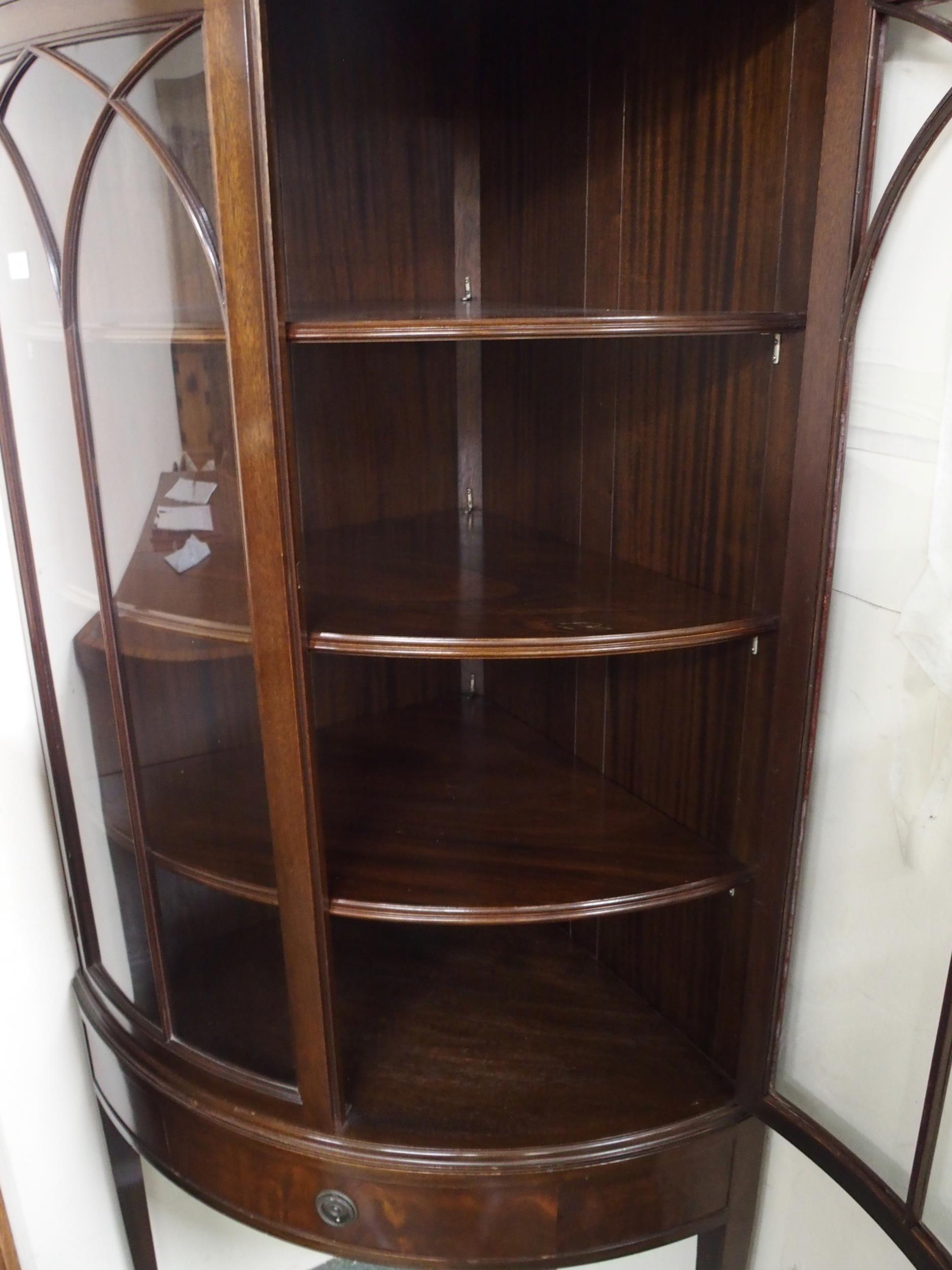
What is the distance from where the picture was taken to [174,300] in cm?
93

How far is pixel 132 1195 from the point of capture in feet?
4.94

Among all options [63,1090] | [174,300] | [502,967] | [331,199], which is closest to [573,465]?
[331,199]

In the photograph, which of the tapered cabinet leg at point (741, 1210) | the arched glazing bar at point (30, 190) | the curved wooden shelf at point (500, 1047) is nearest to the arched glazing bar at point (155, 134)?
the arched glazing bar at point (30, 190)

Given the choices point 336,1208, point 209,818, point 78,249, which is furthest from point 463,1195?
point 78,249

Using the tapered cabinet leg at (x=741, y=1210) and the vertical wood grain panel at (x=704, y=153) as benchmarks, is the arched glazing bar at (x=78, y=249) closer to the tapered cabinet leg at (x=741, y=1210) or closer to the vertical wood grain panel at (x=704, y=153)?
the vertical wood grain panel at (x=704, y=153)

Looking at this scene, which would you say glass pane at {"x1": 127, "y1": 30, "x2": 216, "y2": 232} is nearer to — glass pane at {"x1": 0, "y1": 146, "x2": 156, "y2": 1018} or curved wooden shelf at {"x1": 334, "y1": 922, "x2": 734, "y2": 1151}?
glass pane at {"x1": 0, "y1": 146, "x2": 156, "y2": 1018}

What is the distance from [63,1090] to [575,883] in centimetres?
83

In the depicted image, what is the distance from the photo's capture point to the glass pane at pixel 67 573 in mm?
1034

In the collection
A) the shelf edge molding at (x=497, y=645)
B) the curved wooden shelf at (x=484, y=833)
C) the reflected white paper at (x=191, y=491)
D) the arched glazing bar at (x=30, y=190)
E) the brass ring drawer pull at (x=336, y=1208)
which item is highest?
the arched glazing bar at (x=30, y=190)

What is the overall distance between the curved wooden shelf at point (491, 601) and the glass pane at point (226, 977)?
37cm

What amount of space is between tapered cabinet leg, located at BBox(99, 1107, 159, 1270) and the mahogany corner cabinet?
4.4 inches

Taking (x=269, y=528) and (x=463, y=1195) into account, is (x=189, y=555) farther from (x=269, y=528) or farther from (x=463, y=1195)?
(x=463, y=1195)

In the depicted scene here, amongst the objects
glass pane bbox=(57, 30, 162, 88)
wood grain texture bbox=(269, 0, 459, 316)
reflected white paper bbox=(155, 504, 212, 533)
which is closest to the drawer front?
reflected white paper bbox=(155, 504, 212, 533)

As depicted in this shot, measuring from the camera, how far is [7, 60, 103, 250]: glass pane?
3.07 ft
